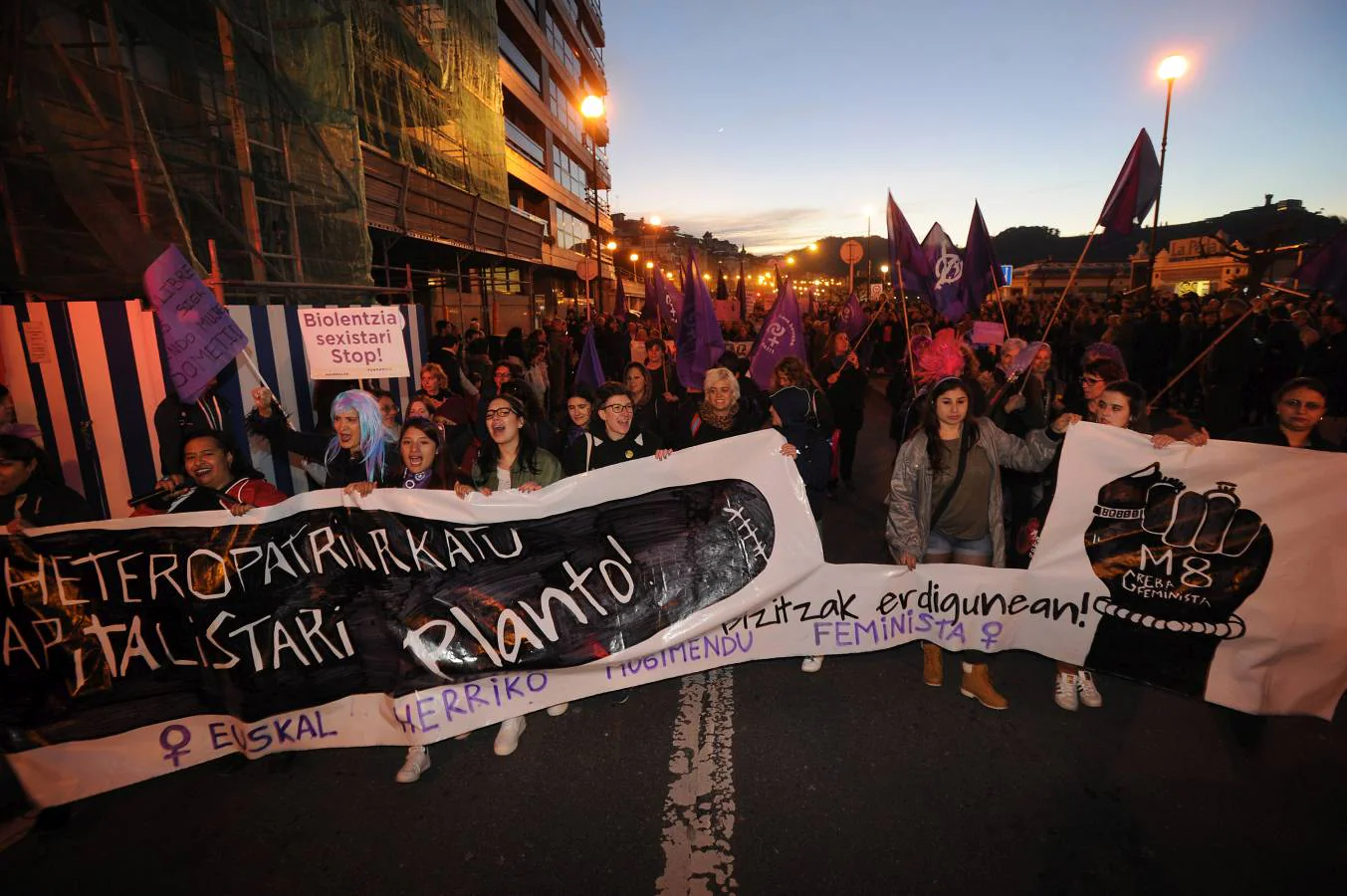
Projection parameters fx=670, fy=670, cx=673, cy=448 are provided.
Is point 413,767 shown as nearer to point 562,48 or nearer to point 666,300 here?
point 666,300

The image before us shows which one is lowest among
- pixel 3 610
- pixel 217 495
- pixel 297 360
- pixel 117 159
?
pixel 3 610

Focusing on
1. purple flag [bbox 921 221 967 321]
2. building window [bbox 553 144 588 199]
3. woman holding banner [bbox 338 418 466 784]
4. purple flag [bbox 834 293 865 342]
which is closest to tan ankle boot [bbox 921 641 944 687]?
woman holding banner [bbox 338 418 466 784]

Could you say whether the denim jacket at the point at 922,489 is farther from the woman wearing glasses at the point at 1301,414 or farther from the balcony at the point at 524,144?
the balcony at the point at 524,144

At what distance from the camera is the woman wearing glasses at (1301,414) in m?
3.71

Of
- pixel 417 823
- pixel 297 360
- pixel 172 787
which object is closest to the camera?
pixel 417 823

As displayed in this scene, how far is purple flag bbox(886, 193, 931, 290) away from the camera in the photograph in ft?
25.2

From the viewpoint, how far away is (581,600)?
3.60 meters

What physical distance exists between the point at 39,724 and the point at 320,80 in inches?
411

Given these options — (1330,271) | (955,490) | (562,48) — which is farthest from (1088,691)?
(562,48)

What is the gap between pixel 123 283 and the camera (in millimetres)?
7973

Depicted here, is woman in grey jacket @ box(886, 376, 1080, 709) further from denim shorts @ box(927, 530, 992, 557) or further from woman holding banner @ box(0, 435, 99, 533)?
woman holding banner @ box(0, 435, 99, 533)

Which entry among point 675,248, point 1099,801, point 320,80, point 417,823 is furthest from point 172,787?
point 675,248

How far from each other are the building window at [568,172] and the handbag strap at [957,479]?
3478cm

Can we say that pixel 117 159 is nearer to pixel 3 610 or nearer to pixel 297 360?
pixel 297 360
